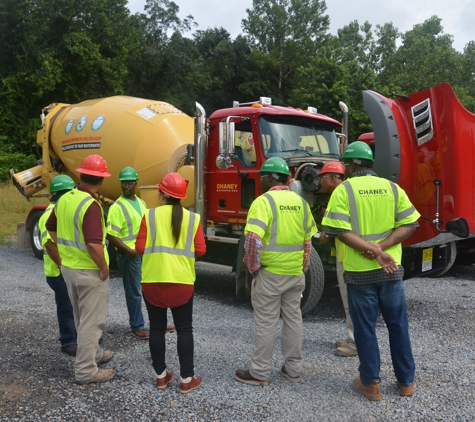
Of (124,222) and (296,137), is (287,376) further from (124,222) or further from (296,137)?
(296,137)

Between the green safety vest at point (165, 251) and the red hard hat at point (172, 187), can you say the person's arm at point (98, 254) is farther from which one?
the red hard hat at point (172, 187)

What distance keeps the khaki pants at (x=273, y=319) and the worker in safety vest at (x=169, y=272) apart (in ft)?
1.70

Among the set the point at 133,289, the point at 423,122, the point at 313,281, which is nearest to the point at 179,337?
the point at 133,289

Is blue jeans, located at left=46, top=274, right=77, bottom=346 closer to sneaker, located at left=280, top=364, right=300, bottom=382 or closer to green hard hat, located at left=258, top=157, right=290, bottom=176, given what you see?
sneaker, located at left=280, top=364, right=300, bottom=382

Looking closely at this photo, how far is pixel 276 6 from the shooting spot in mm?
38688

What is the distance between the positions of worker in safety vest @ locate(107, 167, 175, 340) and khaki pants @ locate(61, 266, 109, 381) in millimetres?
1016

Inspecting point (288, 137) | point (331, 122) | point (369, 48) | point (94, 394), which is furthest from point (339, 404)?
point (369, 48)

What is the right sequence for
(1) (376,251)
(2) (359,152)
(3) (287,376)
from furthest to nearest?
(3) (287,376) → (2) (359,152) → (1) (376,251)

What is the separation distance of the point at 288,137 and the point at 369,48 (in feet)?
113

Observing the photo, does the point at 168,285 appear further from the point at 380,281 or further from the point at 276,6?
the point at 276,6

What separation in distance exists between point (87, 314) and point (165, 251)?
2.76 feet

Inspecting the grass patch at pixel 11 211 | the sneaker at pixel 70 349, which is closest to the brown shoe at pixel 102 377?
the sneaker at pixel 70 349

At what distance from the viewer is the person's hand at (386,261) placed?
3334 mm

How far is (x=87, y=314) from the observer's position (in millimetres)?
3721
